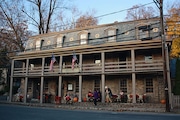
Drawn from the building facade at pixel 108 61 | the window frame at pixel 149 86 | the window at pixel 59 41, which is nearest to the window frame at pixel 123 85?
the building facade at pixel 108 61

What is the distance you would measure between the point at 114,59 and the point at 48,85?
1050 centimetres

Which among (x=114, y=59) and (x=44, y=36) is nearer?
(x=114, y=59)

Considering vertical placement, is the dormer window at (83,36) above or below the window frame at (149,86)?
above

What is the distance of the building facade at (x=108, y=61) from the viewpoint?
66.0 feet

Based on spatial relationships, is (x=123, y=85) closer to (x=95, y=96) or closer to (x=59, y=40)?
(x=95, y=96)

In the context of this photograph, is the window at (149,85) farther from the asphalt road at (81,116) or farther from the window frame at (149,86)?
the asphalt road at (81,116)

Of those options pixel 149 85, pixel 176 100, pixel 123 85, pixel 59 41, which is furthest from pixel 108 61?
pixel 176 100

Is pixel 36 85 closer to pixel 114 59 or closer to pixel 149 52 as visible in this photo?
pixel 114 59

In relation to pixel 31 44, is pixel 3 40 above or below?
above

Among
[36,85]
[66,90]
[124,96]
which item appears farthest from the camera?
[36,85]

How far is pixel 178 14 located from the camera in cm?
3062

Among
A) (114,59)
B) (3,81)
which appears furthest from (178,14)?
(3,81)

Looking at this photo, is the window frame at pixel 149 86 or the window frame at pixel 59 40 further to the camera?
the window frame at pixel 59 40

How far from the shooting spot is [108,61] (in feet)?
78.5
